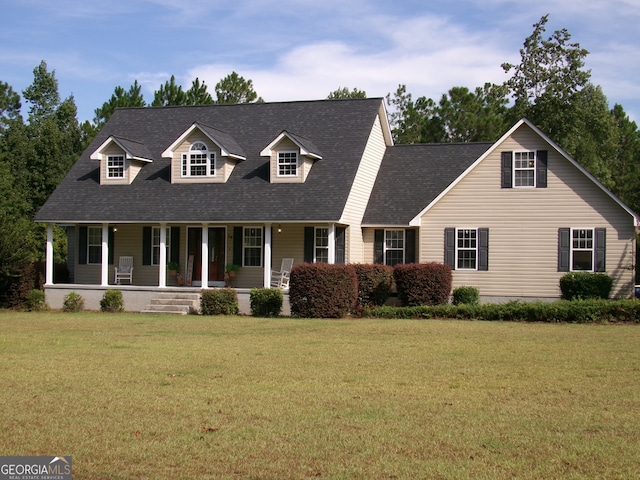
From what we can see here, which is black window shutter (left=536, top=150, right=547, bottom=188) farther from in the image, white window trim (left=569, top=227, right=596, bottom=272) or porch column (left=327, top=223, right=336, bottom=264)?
porch column (left=327, top=223, right=336, bottom=264)

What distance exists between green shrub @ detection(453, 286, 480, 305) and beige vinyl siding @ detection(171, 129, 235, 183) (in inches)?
382

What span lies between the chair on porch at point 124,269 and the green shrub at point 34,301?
3182mm

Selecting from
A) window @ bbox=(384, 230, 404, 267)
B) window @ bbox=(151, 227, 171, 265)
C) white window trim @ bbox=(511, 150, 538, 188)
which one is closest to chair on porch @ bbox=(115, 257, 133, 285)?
window @ bbox=(151, 227, 171, 265)

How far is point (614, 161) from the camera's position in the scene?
206 ft

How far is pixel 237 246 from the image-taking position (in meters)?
29.6

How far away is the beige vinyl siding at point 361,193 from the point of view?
91.5ft

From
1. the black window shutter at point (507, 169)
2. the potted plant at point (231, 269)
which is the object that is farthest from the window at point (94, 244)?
the black window shutter at point (507, 169)

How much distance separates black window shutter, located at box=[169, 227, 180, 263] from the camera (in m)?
30.4

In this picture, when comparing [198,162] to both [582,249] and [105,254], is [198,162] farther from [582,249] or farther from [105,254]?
[582,249]

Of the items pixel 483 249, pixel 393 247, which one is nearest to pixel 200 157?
pixel 393 247

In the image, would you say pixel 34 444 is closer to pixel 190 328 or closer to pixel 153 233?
pixel 190 328

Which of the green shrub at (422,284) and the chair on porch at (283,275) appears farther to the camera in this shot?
the chair on porch at (283,275)

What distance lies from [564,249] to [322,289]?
886cm

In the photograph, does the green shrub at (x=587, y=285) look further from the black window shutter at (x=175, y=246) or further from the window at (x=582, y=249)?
the black window shutter at (x=175, y=246)
